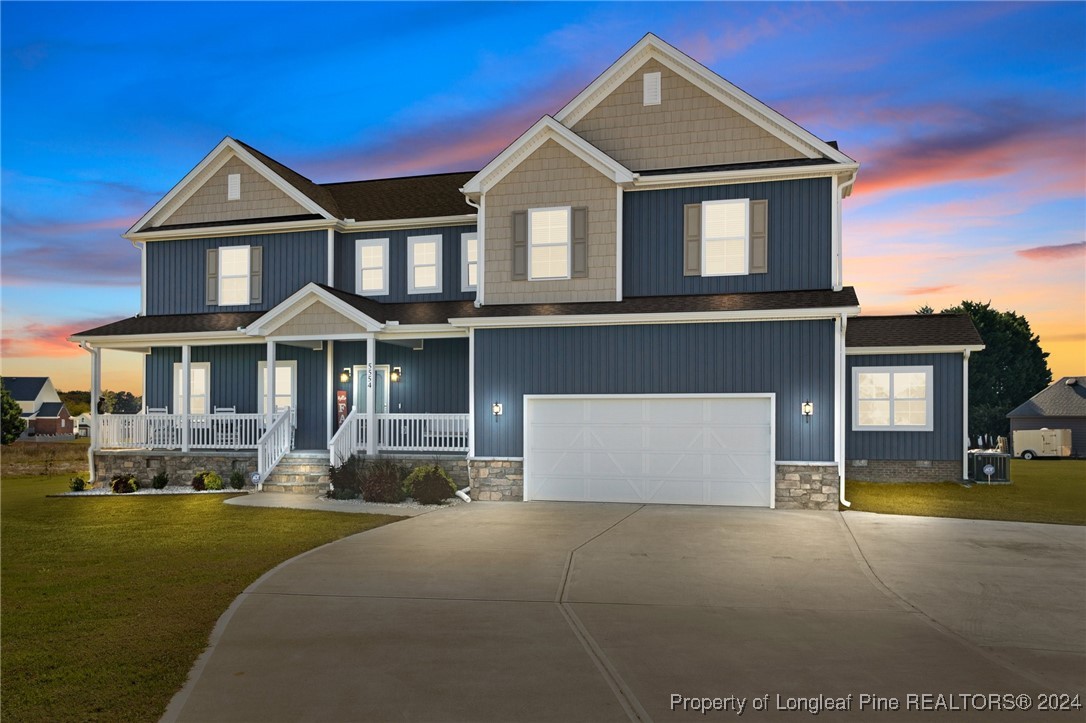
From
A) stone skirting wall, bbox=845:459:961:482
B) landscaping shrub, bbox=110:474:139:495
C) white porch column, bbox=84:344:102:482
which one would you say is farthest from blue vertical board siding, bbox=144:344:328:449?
stone skirting wall, bbox=845:459:961:482

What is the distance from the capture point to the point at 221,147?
23969 mm

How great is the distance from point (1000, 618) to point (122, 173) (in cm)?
3002

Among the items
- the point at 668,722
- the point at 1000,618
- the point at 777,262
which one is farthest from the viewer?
the point at 777,262

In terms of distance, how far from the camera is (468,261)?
23.0 metres

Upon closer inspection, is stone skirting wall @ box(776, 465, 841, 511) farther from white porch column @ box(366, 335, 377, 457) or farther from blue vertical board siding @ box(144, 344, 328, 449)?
blue vertical board siding @ box(144, 344, 328, 449)

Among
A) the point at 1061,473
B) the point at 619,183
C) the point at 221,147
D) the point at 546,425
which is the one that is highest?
the point at 221,147

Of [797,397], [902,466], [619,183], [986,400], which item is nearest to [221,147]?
[619,183]

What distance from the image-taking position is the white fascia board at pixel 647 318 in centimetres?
1719

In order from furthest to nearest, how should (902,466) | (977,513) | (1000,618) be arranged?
(902,466), (977,513), (1000,618)

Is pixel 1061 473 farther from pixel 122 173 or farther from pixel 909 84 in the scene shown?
pixel 122 173

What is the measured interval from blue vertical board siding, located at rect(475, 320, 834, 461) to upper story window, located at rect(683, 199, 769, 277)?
71.4 inches

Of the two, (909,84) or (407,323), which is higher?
(909,84)

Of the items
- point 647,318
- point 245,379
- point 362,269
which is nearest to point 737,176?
point 647,318

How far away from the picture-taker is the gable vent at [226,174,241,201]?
24.2m
